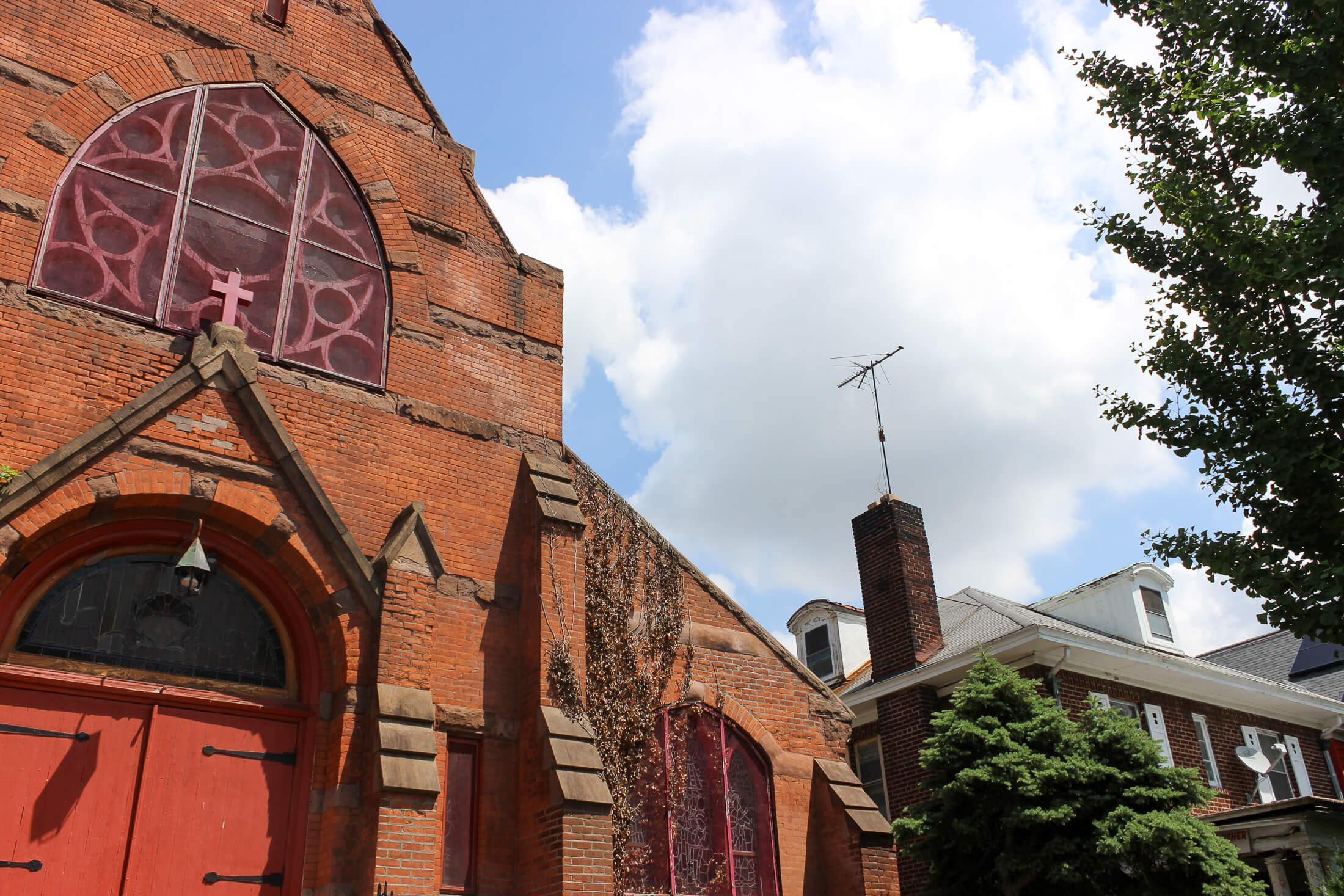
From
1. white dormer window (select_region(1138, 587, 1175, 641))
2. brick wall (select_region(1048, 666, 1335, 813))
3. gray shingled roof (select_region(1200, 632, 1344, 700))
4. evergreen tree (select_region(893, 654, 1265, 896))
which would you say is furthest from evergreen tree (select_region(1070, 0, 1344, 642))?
gray shingled roof (select_region(1200, 632, 1344, 700))

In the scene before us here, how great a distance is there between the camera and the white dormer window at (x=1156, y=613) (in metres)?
21.7

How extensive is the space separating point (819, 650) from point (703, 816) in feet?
39.8

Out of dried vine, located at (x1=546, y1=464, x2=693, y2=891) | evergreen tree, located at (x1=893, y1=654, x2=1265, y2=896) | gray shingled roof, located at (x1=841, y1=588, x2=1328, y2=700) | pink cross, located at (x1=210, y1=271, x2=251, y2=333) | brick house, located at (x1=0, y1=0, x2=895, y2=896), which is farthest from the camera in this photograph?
gray shingled roof, located at (x1=841, y1=588, x2=1328, y2=700)

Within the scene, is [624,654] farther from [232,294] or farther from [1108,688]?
[1108,688]

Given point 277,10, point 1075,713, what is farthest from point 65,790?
point 1075,713

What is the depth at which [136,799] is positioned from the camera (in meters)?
8.41

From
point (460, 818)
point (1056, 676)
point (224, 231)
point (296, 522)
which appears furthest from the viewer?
point (1056, 676)

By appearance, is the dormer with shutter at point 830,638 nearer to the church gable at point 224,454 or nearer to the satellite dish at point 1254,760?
the satellite dish at point 1254,760

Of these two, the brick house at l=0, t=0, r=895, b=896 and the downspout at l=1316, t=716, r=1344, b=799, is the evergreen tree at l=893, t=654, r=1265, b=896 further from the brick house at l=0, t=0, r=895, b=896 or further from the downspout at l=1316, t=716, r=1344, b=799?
the downspout at l=1316, t=716, r=1344, b=799

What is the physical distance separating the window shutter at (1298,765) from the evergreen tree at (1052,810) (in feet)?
28.2

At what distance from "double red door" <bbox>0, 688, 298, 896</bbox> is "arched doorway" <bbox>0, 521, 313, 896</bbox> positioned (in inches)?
0.4

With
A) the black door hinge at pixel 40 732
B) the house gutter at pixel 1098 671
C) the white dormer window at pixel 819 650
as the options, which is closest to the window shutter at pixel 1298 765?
the house gutter at pixel 1098 671

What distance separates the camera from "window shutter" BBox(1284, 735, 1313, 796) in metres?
21.4

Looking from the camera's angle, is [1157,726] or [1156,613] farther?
[1156,613]
